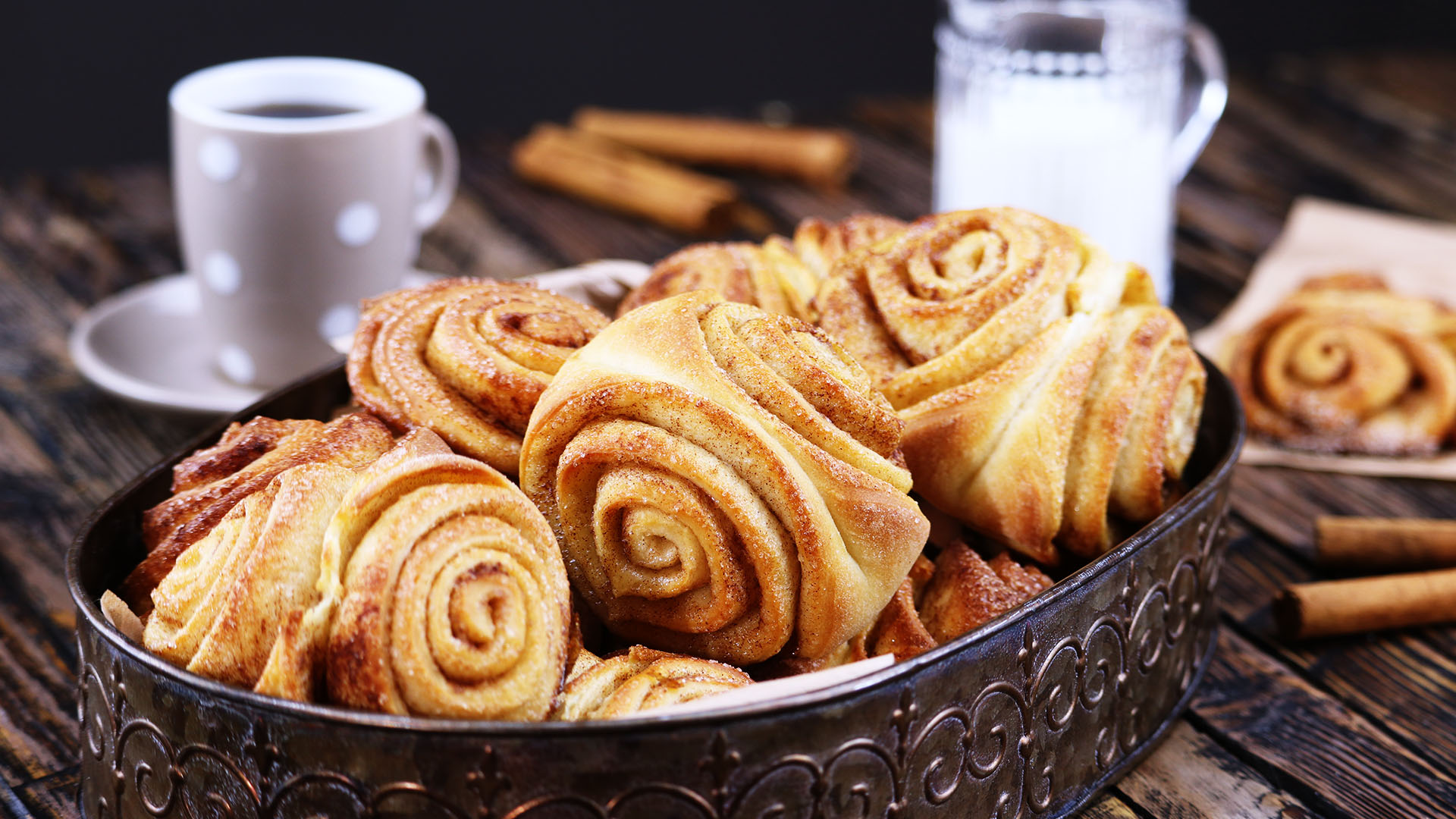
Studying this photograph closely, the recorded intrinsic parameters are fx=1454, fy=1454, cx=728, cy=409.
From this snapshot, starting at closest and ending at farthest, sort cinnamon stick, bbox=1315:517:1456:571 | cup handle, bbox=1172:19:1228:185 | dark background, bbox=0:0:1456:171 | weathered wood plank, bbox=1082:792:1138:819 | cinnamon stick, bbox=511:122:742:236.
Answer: weathered wood plank, bbox=1082:792:1138:819, cinnamon stick, bbox=1315:517:1456:571, cup handle, bbox=1172:19:1228:185, cinnamon stick, bbox=511:122:742:236, dark background, bbox=0:0:1456:171

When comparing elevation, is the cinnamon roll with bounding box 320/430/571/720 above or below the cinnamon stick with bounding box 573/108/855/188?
above

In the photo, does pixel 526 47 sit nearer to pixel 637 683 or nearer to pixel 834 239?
pixel 834 239

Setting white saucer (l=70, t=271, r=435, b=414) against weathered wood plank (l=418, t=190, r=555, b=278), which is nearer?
white saucer (l=70, t=271, r=435, b=414)

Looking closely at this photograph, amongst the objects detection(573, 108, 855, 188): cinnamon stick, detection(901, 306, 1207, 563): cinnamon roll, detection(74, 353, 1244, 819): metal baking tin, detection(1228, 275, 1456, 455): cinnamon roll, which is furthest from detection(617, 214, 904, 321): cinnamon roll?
detection(573, 108, 855, 188): cinnamon stick

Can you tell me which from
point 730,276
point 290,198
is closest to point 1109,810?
point 730,276

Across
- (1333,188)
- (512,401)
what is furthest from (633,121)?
(512,401)

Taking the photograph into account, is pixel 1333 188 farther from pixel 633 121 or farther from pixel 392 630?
pixel 392 630

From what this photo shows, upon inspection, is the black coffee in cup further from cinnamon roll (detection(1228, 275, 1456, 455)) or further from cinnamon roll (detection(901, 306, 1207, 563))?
cinnamon roll (detection(1228, 275, 1456, 455))
